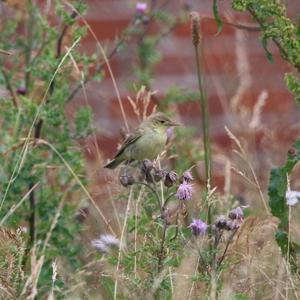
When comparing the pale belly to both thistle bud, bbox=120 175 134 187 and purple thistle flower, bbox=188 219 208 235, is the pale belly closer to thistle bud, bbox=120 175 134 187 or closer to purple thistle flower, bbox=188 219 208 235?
thistle bud, bbox=120 175 134 187

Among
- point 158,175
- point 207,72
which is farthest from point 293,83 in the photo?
point 207,72

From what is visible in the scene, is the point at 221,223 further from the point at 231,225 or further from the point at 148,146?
the point at 148,146

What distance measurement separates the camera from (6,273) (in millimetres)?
3123

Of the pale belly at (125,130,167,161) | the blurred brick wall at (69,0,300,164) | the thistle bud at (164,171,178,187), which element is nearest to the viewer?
the thistle bud at (164,171,178,187)

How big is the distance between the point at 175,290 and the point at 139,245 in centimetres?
59

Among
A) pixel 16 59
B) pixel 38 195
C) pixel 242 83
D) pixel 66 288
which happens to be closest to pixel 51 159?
pixel 38 195

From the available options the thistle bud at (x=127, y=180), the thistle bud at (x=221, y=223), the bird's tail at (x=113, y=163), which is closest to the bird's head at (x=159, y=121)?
the bird's tail at (x=113, y=163)

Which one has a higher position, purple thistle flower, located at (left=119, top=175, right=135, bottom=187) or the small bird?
purple thistle flower, located at (left=119, top=175, right=135, bottom=187)

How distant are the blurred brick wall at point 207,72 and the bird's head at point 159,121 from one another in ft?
4.00

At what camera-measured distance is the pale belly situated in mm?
4234

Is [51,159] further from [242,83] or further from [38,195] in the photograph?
[242,83]

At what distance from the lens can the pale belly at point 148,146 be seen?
4234mm

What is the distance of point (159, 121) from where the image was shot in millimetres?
4328

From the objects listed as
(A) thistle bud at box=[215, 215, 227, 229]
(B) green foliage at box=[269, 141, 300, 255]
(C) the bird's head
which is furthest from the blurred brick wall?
(A) thistle bud at box=[215, 215, 227, 229]
